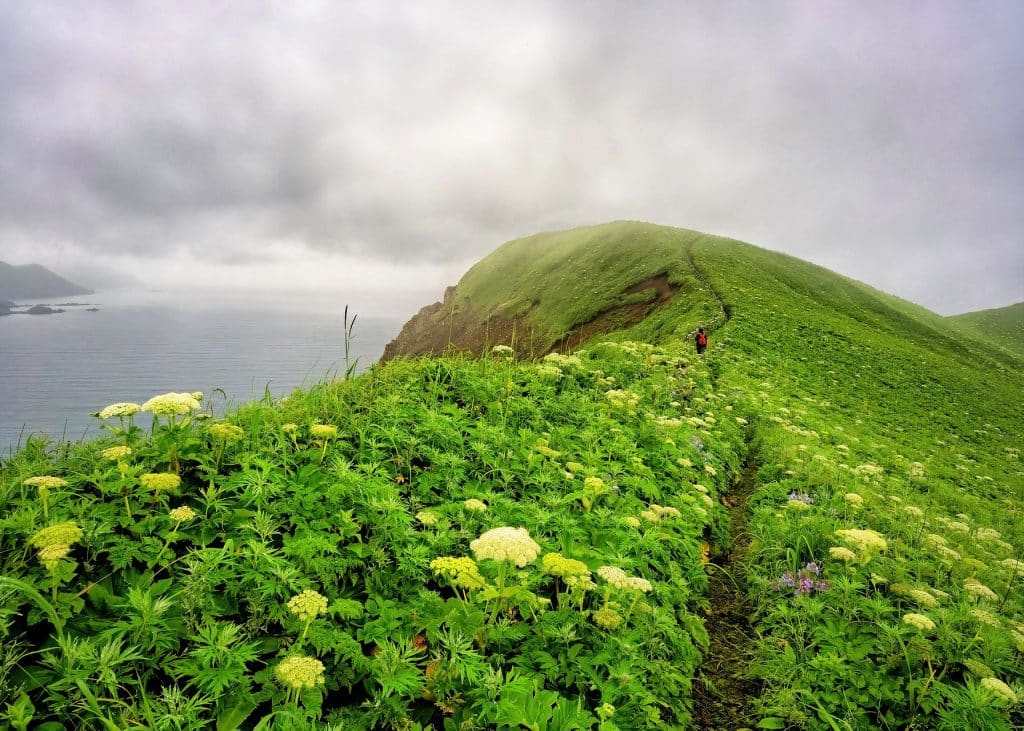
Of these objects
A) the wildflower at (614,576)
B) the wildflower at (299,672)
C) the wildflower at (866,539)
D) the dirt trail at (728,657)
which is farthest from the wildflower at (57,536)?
the wildflower at (866,539)

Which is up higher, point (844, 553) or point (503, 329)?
point (503, 329)

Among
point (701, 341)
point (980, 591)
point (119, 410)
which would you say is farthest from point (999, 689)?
point (701, 341)

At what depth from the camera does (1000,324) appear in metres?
82.1

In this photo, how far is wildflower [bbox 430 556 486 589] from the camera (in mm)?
3484

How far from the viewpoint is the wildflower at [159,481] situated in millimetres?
3601

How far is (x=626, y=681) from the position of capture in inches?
138

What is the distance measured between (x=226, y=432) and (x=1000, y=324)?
120445 mm

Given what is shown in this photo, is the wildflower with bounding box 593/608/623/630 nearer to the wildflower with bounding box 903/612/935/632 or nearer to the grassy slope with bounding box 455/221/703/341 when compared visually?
the wildflower with bounding box 903/612/935/632

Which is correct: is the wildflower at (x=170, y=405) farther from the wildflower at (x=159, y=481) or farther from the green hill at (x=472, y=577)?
the wildflower at (x=159, y=481)

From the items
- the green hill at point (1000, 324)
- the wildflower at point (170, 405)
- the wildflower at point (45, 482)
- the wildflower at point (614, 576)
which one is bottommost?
the wildflower at point (614, 576)

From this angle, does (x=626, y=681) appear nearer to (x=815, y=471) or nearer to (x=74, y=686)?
(x=74, y=686)

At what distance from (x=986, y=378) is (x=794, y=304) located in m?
12.2

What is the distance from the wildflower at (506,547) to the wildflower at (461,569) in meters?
0.14

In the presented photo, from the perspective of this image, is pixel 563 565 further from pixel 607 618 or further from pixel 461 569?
pixel 461 569
